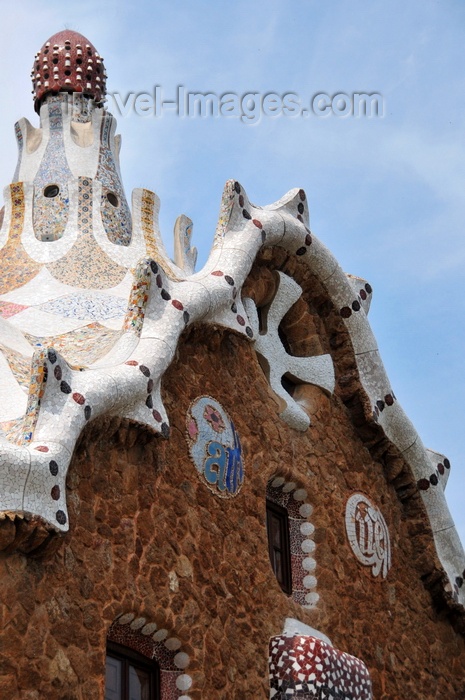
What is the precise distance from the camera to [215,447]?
28.1ft

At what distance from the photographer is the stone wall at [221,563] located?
7023 millimetres

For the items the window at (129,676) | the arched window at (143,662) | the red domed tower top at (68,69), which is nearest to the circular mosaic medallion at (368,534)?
the arched window at (143,662)

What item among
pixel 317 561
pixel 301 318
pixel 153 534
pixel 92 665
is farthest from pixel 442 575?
pixel 92 665

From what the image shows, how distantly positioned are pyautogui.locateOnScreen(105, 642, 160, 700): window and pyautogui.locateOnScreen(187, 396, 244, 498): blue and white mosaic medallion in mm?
1165

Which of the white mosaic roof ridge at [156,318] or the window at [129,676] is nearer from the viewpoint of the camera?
the white mosaic roof ridge at [156,318]

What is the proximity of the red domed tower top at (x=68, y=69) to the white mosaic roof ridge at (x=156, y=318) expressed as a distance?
0.21 m

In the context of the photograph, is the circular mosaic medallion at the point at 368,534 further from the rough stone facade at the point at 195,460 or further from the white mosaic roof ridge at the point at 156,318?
the white mosaic roof ridge at the point at 156,318

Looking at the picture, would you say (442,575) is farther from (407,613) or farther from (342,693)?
(342,693)

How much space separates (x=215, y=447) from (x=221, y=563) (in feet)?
2.30

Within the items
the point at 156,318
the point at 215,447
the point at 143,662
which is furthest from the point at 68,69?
the point at 143,662

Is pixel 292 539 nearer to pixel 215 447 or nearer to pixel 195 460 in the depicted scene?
pixel 215 447

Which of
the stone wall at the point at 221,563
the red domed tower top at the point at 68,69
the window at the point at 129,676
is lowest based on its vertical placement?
the window at the point at 129,676

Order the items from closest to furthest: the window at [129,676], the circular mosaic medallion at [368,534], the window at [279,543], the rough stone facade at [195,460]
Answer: the rough stone facade at [195,460] < the window at [129,676] < the window at [279,543] < the circular mosaic medallion at [368,534]

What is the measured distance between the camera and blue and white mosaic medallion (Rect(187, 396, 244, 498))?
8.41 metres
